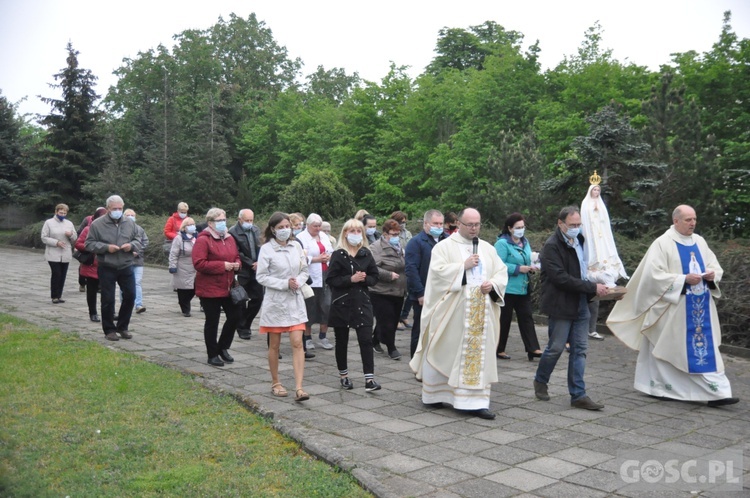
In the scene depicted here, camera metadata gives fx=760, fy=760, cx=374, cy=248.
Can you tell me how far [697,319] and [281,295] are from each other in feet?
14.5

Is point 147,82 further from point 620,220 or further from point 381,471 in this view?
point 381,471

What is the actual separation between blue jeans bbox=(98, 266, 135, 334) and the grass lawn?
199 cm

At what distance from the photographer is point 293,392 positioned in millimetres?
8117

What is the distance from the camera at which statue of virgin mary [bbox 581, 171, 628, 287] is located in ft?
25.2

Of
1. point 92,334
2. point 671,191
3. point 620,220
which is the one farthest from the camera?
point 671,191

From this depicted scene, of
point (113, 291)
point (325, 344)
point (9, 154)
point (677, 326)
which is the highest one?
point (9, 154)

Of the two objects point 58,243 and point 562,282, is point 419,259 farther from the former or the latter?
point 58,243

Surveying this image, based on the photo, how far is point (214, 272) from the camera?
9.00 m

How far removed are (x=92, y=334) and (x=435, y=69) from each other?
36442 millimetres

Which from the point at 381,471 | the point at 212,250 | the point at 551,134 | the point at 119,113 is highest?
the point at 119,113

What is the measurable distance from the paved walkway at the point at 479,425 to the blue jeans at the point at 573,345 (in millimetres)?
260

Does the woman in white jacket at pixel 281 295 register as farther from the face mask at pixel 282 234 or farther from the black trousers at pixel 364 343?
the black trousers at pixel 364 343

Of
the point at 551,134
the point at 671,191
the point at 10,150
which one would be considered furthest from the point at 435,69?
the point at 671,191

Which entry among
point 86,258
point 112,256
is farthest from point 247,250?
point 86,258
